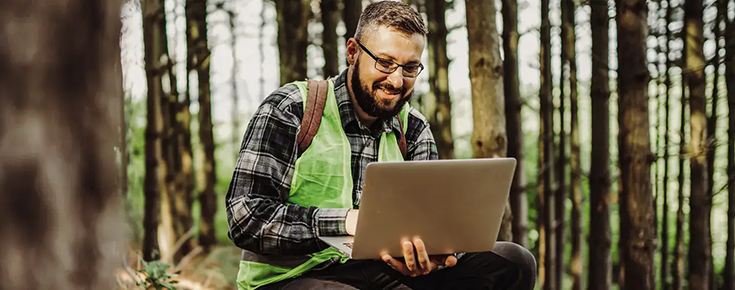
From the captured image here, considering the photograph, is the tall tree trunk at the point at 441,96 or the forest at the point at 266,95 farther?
the tall tree trunk at the point at 441,96

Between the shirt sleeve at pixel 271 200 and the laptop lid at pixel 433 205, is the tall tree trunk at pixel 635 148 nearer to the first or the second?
the laptop lid at pixel 433 205

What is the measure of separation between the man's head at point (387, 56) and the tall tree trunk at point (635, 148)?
2428 mm

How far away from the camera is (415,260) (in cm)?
230

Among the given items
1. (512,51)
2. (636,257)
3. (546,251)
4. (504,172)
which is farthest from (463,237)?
(546,251)

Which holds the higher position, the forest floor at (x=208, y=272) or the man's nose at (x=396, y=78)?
the man's nose at (x=396, y=78)

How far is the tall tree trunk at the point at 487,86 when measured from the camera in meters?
4.32

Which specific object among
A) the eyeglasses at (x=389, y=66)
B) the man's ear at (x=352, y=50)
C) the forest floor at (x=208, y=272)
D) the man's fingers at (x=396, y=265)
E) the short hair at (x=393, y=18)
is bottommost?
the forest floor at (x=208, y=272)

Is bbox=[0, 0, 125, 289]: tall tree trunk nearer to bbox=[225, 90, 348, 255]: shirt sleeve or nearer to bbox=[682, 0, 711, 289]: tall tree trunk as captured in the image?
bbox=[225, 90, 348, 255]: shirt sleeve

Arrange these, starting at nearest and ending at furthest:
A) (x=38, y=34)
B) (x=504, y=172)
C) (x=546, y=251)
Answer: (x=38, y=34) → (x=504, y=172) → (x=546, y=251)

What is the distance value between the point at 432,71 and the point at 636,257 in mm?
5695

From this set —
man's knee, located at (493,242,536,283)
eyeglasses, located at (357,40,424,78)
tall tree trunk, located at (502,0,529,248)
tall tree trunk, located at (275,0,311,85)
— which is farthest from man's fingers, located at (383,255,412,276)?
tall tree trunk, located at (275,0,311,85)

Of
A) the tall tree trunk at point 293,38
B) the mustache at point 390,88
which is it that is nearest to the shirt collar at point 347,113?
the mustache at point 390,88

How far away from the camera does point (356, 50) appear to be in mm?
2717

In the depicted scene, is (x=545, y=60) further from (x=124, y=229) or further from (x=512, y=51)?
(x=124, y=229)
